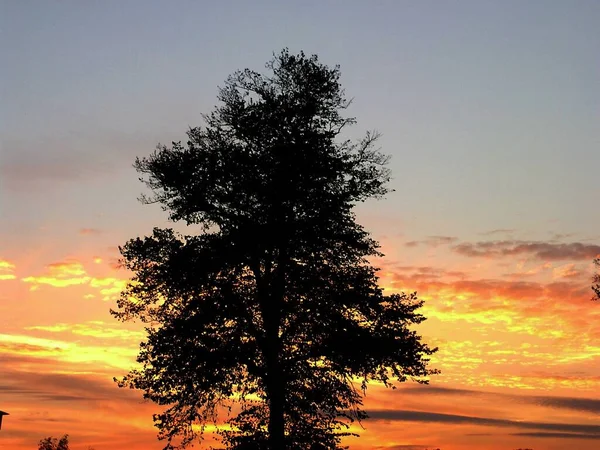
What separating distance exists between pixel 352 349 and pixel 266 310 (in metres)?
3.53

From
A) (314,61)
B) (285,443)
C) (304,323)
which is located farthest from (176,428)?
(314,61)

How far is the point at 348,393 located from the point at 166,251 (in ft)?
28.9

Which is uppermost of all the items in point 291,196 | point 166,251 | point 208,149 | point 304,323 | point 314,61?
point 314,61

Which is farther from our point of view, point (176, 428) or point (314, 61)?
point (314, 61)

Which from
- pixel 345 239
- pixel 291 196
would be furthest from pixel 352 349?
pixel 291 196

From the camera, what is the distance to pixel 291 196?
98.3ft

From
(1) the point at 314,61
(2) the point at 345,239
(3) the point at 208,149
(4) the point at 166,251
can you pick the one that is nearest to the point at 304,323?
(2) the point at 345,239

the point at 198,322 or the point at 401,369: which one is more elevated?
the point at 198,322

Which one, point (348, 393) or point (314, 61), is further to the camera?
point (314, 61)

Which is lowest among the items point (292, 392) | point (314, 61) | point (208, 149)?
point (292, 392)

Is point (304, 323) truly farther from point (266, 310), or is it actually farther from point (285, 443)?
point (285, 443)

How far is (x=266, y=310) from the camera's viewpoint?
2925 centimetres

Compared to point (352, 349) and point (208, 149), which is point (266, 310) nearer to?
point (352, 349)

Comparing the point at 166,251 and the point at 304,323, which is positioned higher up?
the point at 166,251
